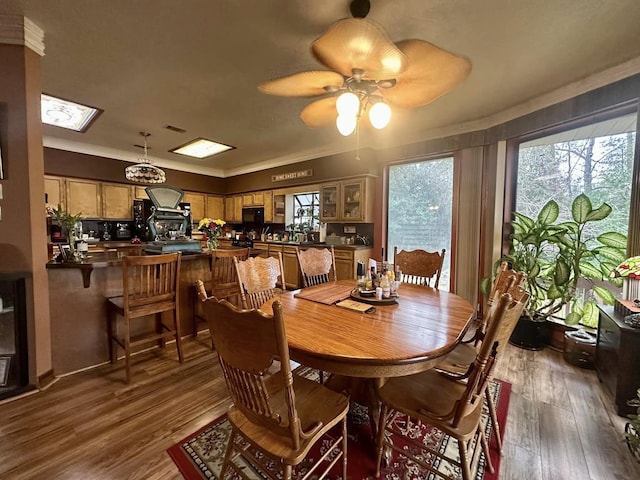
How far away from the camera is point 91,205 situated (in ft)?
16.4

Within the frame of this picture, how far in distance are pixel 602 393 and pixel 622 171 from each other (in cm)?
195

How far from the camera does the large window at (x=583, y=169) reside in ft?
8.22

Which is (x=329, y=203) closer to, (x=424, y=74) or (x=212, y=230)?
(x=212, y=230)

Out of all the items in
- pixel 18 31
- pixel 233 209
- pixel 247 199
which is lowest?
pixel 233 209

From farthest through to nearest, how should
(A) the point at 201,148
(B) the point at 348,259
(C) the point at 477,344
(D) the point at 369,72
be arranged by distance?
(A) the point at 201,148 < (B) the point at 348,259 < (C) the point at 477,344 < (D) the point at 369,72

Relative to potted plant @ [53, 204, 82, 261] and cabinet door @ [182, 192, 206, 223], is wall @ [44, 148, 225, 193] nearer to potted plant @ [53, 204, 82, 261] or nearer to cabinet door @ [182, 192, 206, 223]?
cabinet door @ [182, 192, 206, 223]

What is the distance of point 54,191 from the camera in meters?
4.61

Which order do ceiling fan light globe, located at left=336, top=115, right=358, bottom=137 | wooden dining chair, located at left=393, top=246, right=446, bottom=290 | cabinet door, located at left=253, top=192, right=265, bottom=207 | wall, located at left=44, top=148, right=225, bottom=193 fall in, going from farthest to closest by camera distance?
1. cabinet door, located at left=253, top=192, right=265, bottom=207
2. wall, located at left=44, top=148, right=225, bottom=193
3. wooden dining chair, located at left=393, top=246, right=446, bottom=290
4. ceiling fan light globe, located at left=336, top=115, right=358, bottom=137

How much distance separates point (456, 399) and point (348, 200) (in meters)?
3.67

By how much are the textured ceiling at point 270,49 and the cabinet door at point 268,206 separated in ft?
7.54

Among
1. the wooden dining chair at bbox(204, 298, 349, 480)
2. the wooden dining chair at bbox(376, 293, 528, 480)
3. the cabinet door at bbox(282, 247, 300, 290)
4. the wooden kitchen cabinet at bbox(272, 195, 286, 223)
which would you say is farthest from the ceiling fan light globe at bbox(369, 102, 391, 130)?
the wooden kitchen cabinet at bbox(272, 195, 286, 223)

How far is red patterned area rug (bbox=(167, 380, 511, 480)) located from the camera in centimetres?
140

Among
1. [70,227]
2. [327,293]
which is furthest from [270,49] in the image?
[70,227]

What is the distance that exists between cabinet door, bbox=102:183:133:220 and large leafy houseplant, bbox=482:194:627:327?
637 centimetres
